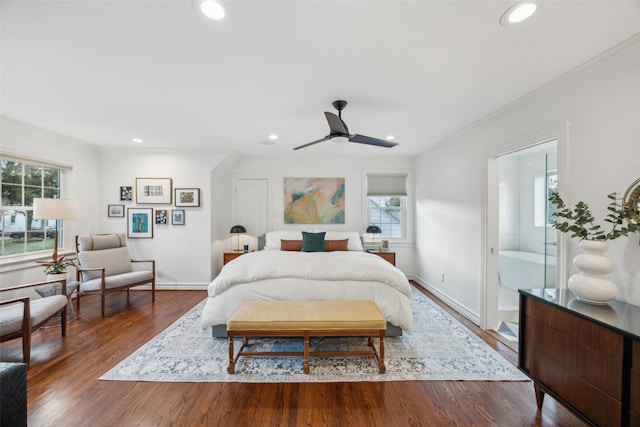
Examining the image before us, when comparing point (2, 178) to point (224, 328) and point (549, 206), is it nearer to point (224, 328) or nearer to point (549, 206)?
point (224, 328)

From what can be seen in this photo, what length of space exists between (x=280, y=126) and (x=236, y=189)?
2261 millimetres

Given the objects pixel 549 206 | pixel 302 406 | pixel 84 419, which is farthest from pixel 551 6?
pixel 84 419

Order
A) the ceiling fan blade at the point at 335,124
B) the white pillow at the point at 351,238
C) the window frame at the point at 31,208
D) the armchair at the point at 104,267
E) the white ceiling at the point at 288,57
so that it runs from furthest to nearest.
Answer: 1. the white pillow at the point at 351,238
2. the armchair at the point at 104,267
3. the window frame at the point at 31,208
4. the ceiling fan blade at the point at 335,124
5. the white ceiling at the point at 288,57

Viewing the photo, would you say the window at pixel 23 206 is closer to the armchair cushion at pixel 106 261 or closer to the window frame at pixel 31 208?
the window frame at pixel 31 208

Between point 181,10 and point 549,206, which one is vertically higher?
point 181,10

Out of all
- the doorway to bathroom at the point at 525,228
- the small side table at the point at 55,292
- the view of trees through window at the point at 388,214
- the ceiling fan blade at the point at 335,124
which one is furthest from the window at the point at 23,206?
the doorway to bathroom at the point at 525,228

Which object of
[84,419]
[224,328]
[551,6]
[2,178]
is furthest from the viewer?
[2,178]

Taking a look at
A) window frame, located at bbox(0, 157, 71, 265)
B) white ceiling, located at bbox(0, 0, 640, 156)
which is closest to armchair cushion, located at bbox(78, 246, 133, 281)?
window frame, located at bbox(0, 157, 71, 265)

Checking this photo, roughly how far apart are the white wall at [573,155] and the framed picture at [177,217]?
14.6ft

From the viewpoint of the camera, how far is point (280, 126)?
3.29m

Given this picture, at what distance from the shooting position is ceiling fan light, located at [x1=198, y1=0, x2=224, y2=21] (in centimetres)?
132

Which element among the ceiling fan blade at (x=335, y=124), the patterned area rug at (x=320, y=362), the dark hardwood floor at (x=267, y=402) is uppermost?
the ceiling fan blade at (x=335, y=124)

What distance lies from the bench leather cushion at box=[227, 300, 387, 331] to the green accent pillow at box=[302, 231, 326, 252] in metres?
1.79

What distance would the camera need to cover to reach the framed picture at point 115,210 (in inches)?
176
